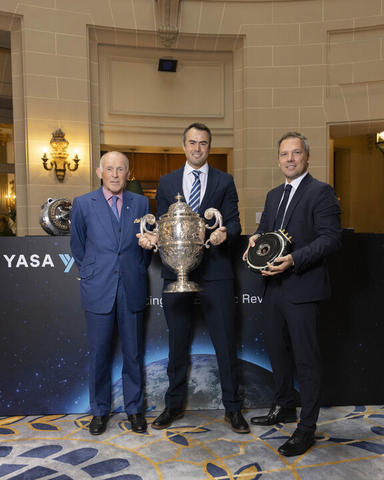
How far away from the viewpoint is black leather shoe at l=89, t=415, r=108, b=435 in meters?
2.63

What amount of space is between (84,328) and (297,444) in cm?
155

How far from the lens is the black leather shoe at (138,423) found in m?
2.64

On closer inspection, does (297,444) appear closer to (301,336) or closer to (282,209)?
(301,336)

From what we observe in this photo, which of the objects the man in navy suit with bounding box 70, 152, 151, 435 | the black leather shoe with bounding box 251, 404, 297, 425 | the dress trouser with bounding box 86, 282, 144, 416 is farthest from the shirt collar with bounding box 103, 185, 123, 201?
the black leather shoe with bounding box 251, 404, 297, 425

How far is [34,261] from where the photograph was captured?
116 inches

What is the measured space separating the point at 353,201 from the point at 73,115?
5786 mm

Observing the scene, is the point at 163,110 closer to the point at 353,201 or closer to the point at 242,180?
the point at 242,180

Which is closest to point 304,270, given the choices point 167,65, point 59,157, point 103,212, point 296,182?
point 296,182

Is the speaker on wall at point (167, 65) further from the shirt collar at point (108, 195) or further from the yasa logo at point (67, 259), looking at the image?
the yasa logo at point (67, 259)

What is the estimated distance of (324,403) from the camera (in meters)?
3.09

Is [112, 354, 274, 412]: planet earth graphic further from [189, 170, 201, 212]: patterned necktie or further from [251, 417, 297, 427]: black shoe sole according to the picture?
[189, 170, 201, 212]: patterned necktie

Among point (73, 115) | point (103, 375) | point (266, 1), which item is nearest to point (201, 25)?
point (266, 1)

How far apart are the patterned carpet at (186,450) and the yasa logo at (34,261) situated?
1042mm

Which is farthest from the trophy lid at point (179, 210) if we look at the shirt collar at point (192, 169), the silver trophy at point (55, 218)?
the silver trophy at point (55, 218)
